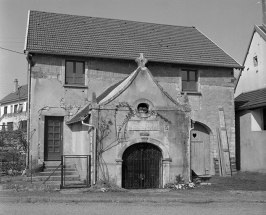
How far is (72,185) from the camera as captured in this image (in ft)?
54.5

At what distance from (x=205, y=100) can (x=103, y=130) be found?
323 inches

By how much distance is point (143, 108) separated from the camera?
17.1 m

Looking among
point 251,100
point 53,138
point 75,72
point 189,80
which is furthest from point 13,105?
point 251,100

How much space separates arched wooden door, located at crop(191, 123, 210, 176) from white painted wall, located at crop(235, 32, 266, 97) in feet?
16.5

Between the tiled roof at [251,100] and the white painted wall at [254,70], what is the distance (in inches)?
22.0

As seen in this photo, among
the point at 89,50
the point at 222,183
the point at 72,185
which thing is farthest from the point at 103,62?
the point at 222,183

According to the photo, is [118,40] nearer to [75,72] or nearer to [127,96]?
[75,72]

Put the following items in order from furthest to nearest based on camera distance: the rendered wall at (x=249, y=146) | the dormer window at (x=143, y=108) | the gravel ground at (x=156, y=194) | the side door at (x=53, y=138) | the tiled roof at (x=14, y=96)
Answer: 1. the tiled roof at (x=14, y=96)
2. the rendered wall at (x=249, y=146)
3. the side door at (x=53, y=138)
4. the dormer window at (x=143, y=108)
5. the gravel ground at (x=156, y=194)

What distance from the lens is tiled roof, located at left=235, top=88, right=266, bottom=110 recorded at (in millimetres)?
21906

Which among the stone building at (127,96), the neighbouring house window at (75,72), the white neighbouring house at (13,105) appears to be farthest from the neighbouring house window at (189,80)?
the white neighbouring house at (13,105)

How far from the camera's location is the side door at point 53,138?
65.2 feet

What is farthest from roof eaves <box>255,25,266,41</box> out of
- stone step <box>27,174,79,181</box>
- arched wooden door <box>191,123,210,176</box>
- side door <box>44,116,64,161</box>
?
stone step <box>27,174,79,181</box>

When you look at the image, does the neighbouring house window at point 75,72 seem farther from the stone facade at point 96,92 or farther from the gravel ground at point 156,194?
the gravel ground at point 156,194

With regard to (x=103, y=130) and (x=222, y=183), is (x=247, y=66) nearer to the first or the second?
(x=222, y=183)
